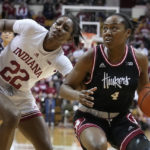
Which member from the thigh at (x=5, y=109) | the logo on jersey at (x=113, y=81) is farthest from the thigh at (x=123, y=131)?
the thigh at (x=5, y=109)

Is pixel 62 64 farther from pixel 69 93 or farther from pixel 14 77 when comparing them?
pixel 69 93

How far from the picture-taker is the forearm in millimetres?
3307

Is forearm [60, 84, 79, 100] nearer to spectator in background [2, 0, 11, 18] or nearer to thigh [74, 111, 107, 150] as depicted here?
thigh [74, 111, 107, 150]

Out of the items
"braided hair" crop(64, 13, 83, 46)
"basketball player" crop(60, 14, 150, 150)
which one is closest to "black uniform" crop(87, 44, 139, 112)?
"basketball player" crop(60, 14, 150, 150)

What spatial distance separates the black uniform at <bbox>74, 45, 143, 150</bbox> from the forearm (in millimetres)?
243

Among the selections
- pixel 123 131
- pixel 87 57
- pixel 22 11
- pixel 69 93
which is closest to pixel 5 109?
pixel 69 93

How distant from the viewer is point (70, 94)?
3395 mm

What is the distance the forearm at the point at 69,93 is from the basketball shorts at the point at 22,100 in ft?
2.98

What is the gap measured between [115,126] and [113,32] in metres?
0.91

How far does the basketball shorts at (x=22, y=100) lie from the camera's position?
4201mm

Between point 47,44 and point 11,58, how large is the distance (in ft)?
1.43

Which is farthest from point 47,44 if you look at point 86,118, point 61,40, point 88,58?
point 86,118

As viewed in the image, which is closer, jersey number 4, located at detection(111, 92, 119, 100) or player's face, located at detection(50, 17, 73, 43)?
jersey number 4, located at detection(111, 92, 119, 100)

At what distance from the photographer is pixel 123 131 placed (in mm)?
3520
